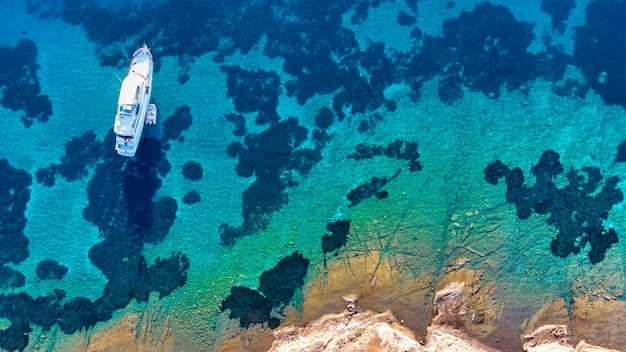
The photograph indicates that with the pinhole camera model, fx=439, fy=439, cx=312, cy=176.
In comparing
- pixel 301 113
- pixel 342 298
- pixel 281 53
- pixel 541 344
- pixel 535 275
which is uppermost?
pixel 281 53

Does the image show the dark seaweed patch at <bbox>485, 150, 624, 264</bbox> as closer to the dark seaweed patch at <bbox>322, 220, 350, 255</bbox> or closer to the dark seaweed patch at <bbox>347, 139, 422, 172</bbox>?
the dark seaweed patch at <bbox>347, 139, 422, 172</bbox>

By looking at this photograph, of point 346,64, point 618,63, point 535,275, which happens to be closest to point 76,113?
point 346,64

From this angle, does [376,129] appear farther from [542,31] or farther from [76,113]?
[76,113]

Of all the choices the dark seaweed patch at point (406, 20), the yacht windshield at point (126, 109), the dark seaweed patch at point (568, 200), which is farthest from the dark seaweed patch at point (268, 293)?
the dark seaweed patch at point (406, 20)

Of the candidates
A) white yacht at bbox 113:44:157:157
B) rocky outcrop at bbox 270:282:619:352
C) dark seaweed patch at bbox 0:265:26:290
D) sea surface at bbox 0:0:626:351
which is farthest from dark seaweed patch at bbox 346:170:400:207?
dark seaweed patch at bbox 0:265:26:290

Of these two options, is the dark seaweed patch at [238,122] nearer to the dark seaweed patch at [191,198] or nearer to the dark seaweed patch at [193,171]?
the dark seaweed patch at [193,171]
